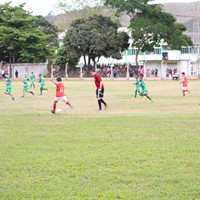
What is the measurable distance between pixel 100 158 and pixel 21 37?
63.8 metres

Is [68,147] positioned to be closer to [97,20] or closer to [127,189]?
[127,189]

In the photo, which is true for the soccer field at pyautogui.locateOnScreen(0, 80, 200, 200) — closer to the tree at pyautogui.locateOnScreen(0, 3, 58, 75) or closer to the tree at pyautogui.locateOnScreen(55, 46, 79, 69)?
the tree at pyautogui.locateOnScreen(0, 3, 58, 75)

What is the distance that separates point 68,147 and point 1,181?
380 centimetres

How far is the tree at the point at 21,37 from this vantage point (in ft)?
244

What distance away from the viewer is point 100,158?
11.3 meters

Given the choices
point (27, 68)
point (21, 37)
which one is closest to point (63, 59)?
point (27, 68)

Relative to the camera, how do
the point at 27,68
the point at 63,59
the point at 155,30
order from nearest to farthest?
the point at 155,30 → the point at 63,59 → the point at 27,68

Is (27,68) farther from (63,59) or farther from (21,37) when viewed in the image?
(21,37)

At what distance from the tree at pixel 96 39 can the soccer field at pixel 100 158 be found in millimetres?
55089

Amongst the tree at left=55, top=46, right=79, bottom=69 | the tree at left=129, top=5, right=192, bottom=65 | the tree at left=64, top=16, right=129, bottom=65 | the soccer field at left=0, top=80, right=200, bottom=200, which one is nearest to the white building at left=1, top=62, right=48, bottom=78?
the tree at left=55, top=46, right=79, bottom=69

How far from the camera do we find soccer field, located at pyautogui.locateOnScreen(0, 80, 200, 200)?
8523 mm

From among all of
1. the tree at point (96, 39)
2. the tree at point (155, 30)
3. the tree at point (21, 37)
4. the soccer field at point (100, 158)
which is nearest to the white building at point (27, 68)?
the tree at point (21, 37)

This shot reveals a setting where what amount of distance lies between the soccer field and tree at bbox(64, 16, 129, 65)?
55.1m

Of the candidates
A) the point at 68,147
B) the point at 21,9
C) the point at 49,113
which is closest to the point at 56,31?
the point at 21,9
